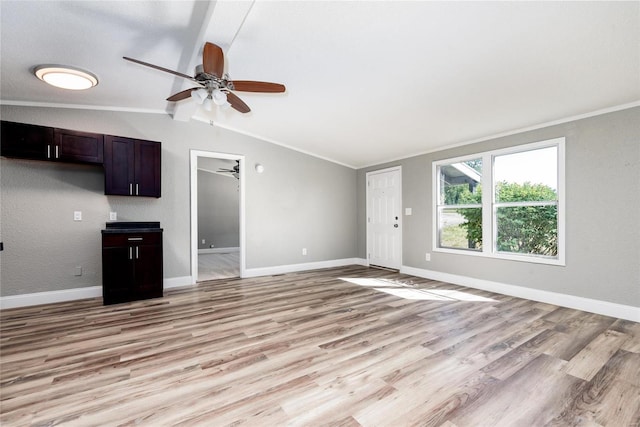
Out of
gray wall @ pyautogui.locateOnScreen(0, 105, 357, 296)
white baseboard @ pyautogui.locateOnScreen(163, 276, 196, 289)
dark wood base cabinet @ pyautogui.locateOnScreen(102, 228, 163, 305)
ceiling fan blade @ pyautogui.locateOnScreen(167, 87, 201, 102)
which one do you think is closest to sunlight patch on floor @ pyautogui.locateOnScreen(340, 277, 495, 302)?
gray wall @ pyautogui.locateOnScreen(0, 105, 357, 296)

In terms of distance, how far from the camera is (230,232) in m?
9.17

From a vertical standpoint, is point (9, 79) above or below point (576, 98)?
above

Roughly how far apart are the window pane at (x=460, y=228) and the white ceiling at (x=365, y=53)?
1367 millimetres

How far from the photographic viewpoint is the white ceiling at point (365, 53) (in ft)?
6.76

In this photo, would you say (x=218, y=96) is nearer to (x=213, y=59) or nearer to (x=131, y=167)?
(x=213, y=59)

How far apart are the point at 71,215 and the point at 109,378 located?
2923 millimetres

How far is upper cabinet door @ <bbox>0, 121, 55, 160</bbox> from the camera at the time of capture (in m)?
3.17

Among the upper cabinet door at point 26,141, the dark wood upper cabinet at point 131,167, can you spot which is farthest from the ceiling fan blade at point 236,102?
the upper cabinet door at point 26,141

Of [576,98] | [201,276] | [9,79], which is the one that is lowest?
[201,276]

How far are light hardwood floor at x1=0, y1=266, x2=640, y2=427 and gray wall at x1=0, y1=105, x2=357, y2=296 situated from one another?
690mm

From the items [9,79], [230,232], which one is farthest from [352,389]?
[230,232]

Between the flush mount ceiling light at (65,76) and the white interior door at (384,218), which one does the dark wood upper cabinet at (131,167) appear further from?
the white interior door at (384,218)

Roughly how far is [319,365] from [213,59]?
253 cm

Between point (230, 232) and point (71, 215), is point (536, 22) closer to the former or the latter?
point (71, 215)
